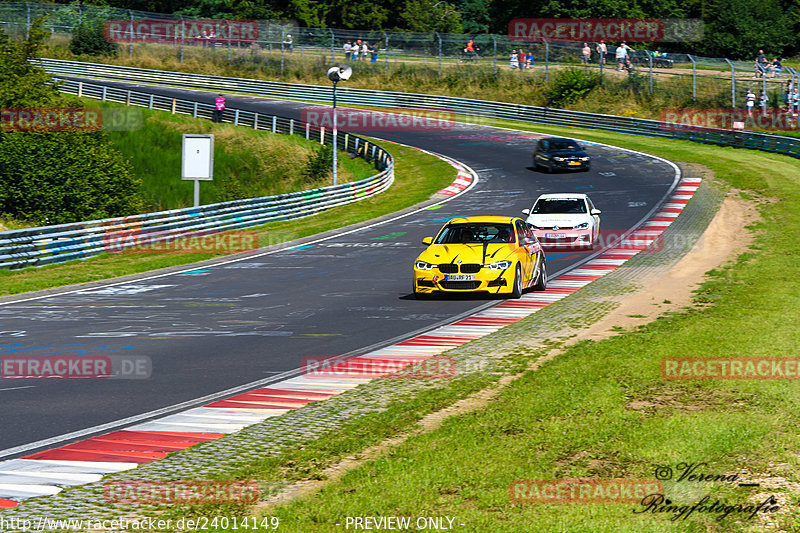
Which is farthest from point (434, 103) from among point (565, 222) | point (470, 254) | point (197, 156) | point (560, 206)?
point (470, 254)

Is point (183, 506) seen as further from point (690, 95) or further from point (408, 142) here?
point (690, 95)

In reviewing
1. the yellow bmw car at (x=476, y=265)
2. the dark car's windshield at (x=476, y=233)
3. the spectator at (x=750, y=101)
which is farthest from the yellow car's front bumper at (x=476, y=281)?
the spectator at (x=750, y=101)

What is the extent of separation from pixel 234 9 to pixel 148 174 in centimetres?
4978

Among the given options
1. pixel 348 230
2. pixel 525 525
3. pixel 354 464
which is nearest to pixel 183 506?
pixel 354 464

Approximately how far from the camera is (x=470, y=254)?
17547 mm

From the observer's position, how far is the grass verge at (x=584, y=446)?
6109 millimetres

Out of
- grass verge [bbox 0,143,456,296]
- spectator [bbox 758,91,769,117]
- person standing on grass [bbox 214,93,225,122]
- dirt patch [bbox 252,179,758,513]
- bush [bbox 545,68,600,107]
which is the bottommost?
grass verge [bbox 0,143,456,296]

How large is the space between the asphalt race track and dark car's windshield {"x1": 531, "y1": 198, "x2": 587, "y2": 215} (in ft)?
4.05

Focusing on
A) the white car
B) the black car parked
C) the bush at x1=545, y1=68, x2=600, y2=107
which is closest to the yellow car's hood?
the white car

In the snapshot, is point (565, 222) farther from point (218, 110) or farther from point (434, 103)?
point (434, 103)

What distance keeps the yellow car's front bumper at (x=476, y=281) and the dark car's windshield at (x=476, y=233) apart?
2.86 feet

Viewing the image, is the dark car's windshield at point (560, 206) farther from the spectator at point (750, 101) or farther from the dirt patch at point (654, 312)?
the spectator at point (750, 101)

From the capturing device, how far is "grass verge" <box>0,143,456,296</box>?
73.6ft

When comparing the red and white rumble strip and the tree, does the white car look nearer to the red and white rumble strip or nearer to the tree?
the red and white rumble strip
